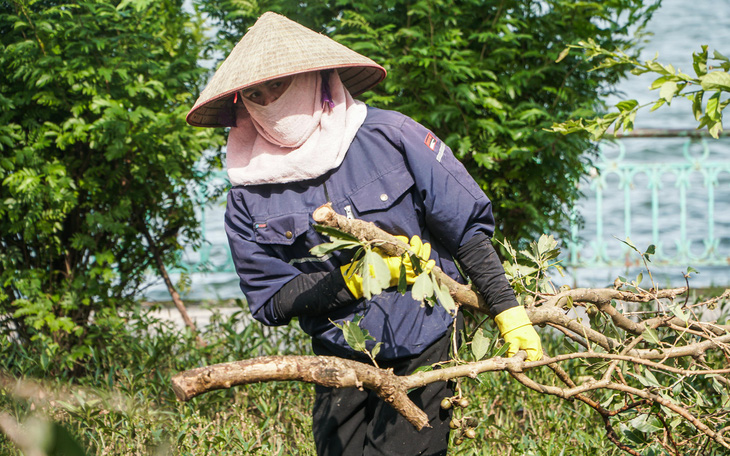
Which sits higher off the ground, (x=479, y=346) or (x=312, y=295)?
(x=312, y=295)

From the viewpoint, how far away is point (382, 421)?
206 centimetres

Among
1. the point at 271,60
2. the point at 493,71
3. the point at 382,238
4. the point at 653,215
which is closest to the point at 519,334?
the point at 382,238

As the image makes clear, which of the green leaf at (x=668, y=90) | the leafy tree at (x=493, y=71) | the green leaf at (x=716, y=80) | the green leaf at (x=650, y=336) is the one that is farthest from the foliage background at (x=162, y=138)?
the green leaf at (x=716, y=80)

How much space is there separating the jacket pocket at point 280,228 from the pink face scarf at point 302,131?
126 mm

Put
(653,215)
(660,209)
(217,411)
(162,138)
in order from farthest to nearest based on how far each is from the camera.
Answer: (660,209) < (653,215) < (162,138) < (217,411)

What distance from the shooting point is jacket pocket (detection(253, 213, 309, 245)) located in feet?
6.80

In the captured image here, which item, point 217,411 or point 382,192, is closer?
point 382,192

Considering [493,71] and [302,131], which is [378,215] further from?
[493,71]

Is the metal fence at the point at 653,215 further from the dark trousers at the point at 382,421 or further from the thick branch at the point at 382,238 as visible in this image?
the thick branch at the point at 382,238

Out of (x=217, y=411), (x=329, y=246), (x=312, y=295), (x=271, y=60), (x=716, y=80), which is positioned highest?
(x=271, y=60)

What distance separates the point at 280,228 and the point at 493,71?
2260mm

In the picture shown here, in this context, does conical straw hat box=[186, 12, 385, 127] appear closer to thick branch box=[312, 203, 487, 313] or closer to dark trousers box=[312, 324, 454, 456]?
thick branch box=[312, 203, 487, 313]

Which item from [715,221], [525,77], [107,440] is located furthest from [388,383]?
[715,221]

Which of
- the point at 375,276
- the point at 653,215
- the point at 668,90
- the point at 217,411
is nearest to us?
the point at 375,276
